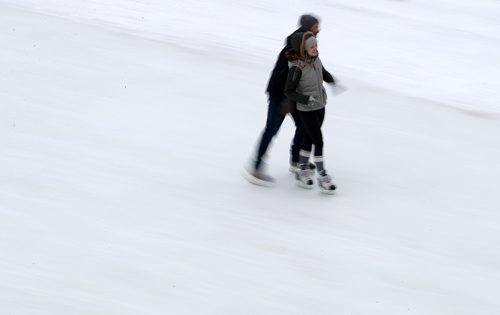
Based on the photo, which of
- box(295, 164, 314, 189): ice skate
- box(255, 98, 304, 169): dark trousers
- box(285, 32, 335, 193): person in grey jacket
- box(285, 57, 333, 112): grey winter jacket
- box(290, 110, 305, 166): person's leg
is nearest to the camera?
box(285, 32, 335, 193): person in grey jacket

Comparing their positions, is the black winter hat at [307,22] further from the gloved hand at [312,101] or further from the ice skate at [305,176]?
the ice skate at [305,176]

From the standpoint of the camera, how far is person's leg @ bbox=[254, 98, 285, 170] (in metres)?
6.52

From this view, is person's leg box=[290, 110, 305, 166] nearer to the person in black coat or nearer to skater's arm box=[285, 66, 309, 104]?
the person in black coat

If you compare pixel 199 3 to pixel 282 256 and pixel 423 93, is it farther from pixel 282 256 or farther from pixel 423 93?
pixel 282 256

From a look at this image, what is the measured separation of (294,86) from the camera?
245 inches

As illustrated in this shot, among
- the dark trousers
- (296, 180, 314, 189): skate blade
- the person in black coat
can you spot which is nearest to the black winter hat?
the person in black coat

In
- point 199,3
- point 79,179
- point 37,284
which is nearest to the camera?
point 37,284

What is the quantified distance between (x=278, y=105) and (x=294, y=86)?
324 millimetres

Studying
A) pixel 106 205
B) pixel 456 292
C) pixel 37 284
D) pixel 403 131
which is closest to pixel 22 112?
pixel 106 205

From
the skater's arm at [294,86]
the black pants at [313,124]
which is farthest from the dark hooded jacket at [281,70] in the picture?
the black pants at [313,124]

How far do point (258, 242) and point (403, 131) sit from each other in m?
3.17

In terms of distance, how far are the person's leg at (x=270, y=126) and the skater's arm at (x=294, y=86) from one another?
257 mm

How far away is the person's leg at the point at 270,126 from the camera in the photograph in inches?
257

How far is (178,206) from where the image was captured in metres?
6.30
